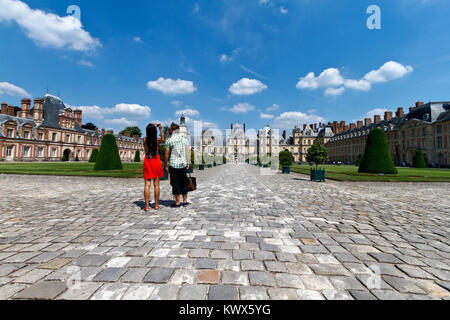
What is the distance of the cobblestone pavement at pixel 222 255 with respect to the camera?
196 centimetres

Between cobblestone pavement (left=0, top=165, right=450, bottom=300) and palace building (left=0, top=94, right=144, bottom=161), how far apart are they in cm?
5048

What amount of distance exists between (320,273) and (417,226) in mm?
3216

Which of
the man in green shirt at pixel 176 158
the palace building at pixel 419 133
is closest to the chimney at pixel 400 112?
the palace building at pixel 419 133

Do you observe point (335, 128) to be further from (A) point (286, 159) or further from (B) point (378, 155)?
(B) point (378, 155)

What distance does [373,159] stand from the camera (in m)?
17.4

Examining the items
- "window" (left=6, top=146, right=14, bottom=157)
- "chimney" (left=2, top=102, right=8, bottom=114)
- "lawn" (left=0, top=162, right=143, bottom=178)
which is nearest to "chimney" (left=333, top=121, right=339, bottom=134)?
"lawn" (left=0, top=162, right=143, bottom=178)

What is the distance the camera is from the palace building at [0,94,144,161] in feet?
131

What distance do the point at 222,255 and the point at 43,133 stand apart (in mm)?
59543

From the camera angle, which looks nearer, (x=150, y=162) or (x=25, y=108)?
(x=150, y=162)

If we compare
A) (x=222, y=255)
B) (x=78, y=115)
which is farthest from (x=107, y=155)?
(x=78, y=115)

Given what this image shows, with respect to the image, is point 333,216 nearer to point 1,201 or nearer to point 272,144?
point 1,201

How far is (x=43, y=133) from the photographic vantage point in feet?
150

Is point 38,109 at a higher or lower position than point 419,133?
higher

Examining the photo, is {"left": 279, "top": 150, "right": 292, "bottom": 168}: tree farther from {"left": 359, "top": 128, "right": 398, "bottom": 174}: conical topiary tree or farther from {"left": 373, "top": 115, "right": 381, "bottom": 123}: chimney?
{"left": 373, "top": 115, "right": 381, "bottom": 123}: chimney
